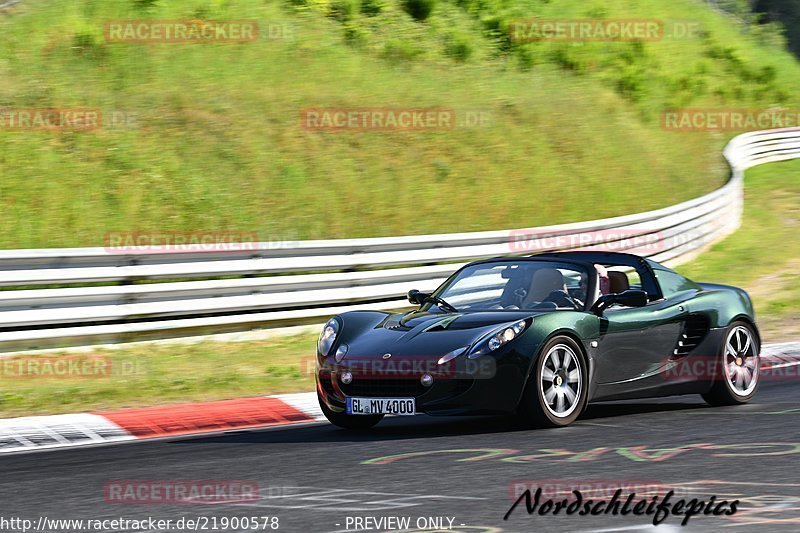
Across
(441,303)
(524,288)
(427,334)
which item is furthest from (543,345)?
(441,303)

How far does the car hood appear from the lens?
7.79m

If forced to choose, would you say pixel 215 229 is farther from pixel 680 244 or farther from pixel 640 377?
pixel 640 377

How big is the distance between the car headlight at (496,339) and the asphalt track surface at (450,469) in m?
0.55

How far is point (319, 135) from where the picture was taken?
21.9 m

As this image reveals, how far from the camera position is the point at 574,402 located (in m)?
7.99

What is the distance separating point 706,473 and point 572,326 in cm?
205

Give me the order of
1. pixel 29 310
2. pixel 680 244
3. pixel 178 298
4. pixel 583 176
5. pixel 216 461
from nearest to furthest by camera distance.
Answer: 1. pixel 216 461
2. pixel 29 310
3. pixel 178 298
4. pixel 680 244
5. pixel 583 176

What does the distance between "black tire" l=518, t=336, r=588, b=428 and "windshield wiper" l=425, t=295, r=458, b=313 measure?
966 millimetres

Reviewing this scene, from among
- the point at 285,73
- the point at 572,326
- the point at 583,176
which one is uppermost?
the point at 572,326

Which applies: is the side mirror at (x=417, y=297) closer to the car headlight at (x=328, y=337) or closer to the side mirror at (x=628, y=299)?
the car headlight at (x=328, y=337)

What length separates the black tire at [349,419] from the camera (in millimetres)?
8391

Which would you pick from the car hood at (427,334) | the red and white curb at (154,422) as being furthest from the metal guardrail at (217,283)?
the car hood at (427,334)

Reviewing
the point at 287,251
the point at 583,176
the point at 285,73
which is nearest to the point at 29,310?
the point at 287,251

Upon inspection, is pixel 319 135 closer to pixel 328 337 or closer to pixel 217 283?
pixel 217 283
